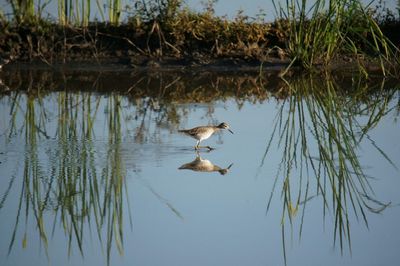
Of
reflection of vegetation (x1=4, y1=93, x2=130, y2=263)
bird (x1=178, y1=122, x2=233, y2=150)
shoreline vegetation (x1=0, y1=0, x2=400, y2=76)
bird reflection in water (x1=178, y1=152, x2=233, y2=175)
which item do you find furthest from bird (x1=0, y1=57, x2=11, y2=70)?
bird reflection in water (x1=178, y1=152, x2=233, y2=175)

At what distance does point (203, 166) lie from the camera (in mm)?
7457

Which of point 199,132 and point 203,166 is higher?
point 199,132

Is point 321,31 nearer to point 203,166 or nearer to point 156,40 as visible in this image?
point 156,40

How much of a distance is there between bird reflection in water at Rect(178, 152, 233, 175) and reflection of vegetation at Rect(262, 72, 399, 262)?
18.8 inches

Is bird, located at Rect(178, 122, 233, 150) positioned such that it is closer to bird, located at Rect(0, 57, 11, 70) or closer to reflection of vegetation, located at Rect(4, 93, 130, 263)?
reflection of vegetation, located at Rect(4, 93, 130, 263)

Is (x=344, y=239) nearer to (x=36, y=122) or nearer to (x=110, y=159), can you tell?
(x=110, y=159)

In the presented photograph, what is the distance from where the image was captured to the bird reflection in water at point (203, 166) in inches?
286

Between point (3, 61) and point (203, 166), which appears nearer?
point (203, 166)

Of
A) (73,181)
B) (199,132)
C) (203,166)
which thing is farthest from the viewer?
(199,132)

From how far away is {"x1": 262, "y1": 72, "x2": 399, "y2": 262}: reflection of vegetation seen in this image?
20.6 ft

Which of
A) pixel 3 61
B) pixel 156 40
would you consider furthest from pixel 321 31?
pixel 3 61

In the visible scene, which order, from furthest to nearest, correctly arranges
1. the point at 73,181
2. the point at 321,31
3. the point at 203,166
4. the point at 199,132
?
the point at 321,31 → the point at 199,132 → the point at 203,166 → the point at 73,181

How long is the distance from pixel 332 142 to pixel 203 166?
1.41 m

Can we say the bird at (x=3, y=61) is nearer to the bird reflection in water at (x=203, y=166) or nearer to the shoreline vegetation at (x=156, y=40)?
the shoreline vegetation at (x=156, y=40)
